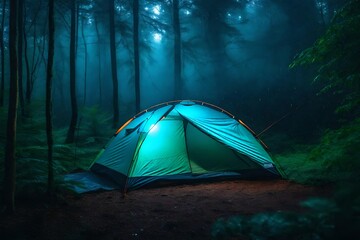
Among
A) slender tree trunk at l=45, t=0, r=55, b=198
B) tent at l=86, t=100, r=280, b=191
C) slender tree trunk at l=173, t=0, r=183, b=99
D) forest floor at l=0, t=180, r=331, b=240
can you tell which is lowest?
forest floor at l=0, t=180, r=331, b=240

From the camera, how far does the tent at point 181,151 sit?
24.5 ft

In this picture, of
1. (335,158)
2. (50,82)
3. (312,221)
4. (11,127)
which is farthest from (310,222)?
(50,82)

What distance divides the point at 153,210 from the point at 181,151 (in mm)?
2947

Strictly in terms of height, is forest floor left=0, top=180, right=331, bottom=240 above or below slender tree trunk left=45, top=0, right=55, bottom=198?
below

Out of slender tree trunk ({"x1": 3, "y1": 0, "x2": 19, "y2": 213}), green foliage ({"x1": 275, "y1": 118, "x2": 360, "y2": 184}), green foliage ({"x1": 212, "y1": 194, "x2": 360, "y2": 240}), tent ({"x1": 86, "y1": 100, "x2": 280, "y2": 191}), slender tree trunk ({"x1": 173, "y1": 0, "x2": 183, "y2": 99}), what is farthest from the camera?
slender tree trunk ({"x1": 173, "y1": 0, "x2": 183, "y2": 99})

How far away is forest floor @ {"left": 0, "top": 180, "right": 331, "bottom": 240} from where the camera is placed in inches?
167

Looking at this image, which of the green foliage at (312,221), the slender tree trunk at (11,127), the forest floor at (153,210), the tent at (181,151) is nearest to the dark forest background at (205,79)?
the slender tree trunk at (11,127)

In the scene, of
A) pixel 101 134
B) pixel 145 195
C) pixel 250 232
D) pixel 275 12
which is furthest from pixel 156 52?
pixel 250 232

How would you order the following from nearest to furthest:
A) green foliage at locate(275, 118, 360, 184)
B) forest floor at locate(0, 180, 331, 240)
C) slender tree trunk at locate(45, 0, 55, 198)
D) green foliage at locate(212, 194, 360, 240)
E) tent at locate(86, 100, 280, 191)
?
green foliage at locate(212, 194, 360, 240) < forest floor at locate(0, 180, 331, 240) < slender tree trunk at locate(45, 0, 55, 198) < green foliage at locate(275, 118, 360, 184) < tent at locate(86, 100, 280, 191)

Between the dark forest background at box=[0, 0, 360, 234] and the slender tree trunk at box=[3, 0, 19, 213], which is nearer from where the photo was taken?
the slender tree trunk at box=[3, 0, 19, 213]

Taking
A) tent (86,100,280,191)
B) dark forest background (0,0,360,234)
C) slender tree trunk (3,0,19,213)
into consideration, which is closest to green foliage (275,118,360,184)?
dark forest background (0,0,360,234)

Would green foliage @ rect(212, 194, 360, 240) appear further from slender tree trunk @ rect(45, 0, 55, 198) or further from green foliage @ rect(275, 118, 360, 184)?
→ slender tree trunk @ rect(45, 0, 55, 198)

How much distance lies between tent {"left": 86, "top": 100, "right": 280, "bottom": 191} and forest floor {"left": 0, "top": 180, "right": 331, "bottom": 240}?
0.43 metres

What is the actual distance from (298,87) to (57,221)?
58.1 feet
